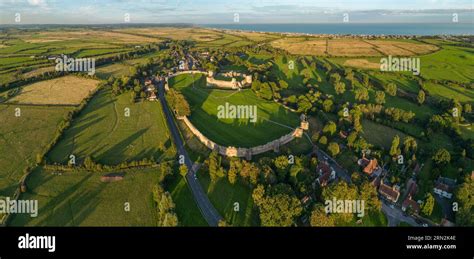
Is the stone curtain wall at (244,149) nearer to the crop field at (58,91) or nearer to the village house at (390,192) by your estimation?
the village house at (390,192)

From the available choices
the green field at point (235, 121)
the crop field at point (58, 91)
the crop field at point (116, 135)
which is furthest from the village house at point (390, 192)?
the crop field at point (58, 91)

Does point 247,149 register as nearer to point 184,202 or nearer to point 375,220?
point 184,202

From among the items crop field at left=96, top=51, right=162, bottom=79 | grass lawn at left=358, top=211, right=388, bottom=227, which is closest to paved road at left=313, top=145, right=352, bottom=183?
grass lawn at left=358, top=211, right=388, bottom=227

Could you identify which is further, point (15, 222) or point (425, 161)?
point (425, 161)

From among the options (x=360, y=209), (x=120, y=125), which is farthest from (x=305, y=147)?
(x=120, y=125)

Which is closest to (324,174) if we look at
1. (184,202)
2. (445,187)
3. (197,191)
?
(445,187)
